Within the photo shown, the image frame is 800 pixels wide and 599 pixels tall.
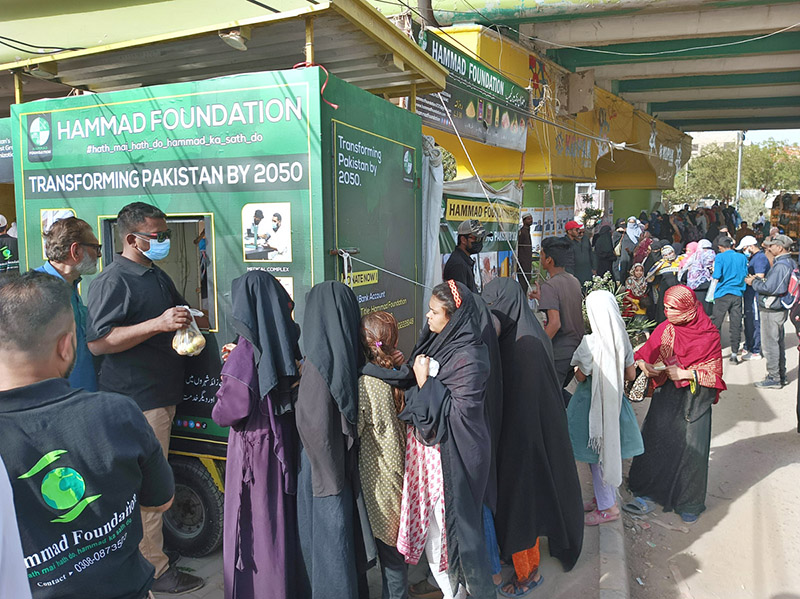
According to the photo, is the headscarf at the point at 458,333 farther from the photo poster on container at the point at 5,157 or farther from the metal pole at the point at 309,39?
the photo poster on container at the point at 5,157

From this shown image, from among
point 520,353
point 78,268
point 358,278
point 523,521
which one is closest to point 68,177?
point 78,268

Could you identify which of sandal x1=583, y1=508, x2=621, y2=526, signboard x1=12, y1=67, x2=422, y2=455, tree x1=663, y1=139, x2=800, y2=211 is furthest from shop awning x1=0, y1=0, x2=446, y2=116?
tree x1=663, y1=139, x2=800, y2=211

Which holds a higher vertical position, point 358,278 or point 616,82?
point 616,82

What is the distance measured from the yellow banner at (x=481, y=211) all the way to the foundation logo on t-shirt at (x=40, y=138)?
3.45m

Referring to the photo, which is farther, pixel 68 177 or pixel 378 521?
pixel 68 177

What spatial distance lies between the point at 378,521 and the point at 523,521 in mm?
1010

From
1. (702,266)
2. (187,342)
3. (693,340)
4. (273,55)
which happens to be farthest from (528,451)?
(702,266)

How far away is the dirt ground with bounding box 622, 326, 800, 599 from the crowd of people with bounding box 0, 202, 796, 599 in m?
0.48

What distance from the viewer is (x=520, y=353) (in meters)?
3.59

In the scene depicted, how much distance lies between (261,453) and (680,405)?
3.36 meters

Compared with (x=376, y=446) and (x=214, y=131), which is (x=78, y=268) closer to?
(x=214, y=131)

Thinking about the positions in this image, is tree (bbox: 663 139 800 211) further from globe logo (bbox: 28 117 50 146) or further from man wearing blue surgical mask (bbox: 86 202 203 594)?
man wearing blue surgical mask (bbox: 86 202 203 594)

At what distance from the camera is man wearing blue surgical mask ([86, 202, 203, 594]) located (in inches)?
127

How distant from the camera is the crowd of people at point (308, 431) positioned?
160 centimetres
